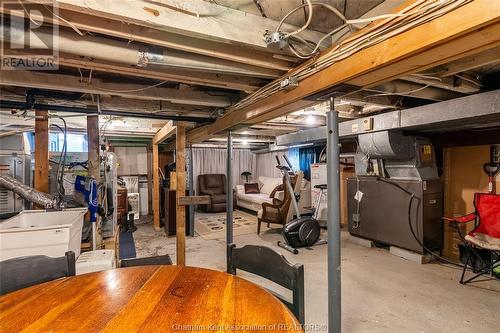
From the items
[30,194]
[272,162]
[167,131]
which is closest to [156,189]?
[167,131]

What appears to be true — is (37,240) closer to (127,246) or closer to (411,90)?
(127,246)

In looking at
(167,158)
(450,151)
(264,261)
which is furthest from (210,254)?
(167,158)

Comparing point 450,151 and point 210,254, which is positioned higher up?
point 450,151

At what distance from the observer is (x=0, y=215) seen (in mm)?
2887

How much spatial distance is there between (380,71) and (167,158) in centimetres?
702

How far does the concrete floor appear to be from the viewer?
2.17 meters

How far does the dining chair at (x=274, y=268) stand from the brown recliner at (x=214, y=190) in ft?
18.6

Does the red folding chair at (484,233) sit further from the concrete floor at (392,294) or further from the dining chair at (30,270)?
the dining chair at (30,270)

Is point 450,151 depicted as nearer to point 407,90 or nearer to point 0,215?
point 407,90

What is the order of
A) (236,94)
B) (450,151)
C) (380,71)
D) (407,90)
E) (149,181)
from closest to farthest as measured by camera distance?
(380,71)
(407,90)
(236,94)
(450,151)
(149,181)

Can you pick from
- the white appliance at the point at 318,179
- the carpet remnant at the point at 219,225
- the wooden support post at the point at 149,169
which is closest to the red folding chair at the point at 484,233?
the white appliance at the point at 318,179

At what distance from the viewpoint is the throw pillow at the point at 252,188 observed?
7.70m

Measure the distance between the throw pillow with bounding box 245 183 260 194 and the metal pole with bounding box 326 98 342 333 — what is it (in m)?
6.05

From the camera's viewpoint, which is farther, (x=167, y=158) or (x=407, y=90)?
(x=167, y=158)
